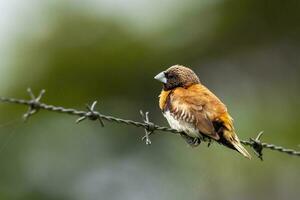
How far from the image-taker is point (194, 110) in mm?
8953

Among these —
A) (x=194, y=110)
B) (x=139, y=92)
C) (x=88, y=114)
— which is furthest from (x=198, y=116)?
(x=139, y=92)

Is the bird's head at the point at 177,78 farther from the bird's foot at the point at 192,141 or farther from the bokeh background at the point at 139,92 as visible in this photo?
the bokeh background at the point at 139,92

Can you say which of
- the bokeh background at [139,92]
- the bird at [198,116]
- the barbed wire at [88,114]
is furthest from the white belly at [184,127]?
the bokeh background at [139,92]

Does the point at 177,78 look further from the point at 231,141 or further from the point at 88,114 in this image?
the point at 88,114

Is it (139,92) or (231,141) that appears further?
(139,92)

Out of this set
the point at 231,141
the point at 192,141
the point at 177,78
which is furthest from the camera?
the point at 177,78

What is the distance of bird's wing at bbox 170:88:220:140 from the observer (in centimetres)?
877

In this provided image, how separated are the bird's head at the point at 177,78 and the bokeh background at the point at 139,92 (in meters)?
10.3

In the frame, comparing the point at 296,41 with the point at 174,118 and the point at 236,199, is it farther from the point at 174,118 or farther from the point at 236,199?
the point at 174,118

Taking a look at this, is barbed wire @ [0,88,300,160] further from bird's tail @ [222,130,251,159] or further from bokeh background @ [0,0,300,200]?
bokeh background @ [0,0,300,200]

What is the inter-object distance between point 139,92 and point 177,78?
1179 cm

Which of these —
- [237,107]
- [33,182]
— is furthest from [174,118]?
[33,182]

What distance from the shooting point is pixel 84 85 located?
72.5 ft

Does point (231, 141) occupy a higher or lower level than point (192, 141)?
higher
